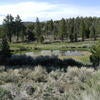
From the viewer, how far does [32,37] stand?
141125 mm

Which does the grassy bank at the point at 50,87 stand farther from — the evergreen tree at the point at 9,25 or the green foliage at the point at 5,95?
the evergreen tree at the point at 9,25

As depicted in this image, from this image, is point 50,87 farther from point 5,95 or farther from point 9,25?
point 9,25

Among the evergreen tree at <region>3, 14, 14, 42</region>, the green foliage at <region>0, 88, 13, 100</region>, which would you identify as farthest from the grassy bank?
the evergreen tree at <region>3, 14, 14, 42</region>

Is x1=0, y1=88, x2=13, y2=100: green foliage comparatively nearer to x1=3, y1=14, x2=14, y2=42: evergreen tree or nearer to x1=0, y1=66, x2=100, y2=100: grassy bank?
x1=0, y1=66, x2=100, y2=100: grassy bank

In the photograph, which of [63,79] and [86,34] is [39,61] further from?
[86,34]

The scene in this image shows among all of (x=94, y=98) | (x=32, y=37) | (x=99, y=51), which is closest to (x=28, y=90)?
(x=94, y=98)

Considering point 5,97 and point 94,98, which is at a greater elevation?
→ point 94,98

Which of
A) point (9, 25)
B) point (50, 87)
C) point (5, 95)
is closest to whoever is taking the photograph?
point (5, 95)

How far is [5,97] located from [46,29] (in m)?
153

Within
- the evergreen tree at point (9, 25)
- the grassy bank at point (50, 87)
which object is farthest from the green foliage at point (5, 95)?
the evergreen tree at point (9, 25)

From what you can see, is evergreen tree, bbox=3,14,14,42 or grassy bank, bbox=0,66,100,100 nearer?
grassy bank, bbox=0,66,100,100

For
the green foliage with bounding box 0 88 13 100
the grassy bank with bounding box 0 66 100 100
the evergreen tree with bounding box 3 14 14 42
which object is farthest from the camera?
the evergreen tree with bounding box 3 14 14 42

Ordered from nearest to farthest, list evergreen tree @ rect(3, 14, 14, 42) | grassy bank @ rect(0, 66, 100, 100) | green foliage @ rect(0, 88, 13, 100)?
grassy bank @ rect(0, 66, 100, 100) → green foliage @ rect(0, 88, 13, 100) → evergreen tree @ rect(3, 14, 14, 42)

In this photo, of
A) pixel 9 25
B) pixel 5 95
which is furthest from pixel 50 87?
pixel 9 25
